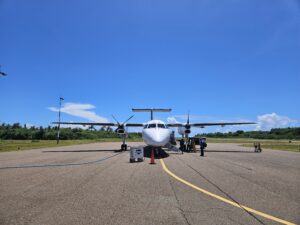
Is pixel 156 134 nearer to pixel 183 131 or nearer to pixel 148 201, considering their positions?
pixel 183 131

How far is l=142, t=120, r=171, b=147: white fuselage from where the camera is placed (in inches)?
719

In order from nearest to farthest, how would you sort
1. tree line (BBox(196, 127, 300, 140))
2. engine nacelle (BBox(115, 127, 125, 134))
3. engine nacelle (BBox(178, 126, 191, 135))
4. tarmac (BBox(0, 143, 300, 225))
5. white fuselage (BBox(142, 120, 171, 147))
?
tarmac (BBox(0, 143, 300, 225)) → white fuselage (BBox(142, 120, 171, 147)) → engine nacelle (BBox(115, 127, 125, 134)) → engine nacelle (BBox(178, 126, 191, 135)) → tree line (BBox(196, 127, 300, 140))

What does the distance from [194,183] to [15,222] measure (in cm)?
581

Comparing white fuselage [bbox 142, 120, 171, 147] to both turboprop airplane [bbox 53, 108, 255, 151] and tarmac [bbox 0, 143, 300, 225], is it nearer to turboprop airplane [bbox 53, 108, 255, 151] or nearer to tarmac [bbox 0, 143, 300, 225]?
turboprop airplane [bbox 53, 108, 255, 151]

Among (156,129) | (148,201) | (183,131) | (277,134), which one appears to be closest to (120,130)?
(183,131)

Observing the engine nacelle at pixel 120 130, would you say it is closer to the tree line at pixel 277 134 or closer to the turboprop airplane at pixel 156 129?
the turboprop airplane at pixel 156 129

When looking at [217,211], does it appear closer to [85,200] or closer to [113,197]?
[113,197]

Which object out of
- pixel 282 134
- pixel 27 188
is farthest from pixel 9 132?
pixel 282 134

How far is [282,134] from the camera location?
4572 inches

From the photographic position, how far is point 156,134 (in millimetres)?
18656

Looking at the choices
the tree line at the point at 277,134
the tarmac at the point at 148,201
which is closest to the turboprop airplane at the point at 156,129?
the tarmac at the point at 148,201

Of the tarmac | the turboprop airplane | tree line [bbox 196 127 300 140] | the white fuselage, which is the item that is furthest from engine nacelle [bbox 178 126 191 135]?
tree line [bbox 196 127 300 140]

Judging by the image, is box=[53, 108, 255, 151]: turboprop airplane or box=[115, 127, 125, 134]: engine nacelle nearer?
box=[53, 108, 255, 151]: turboprop airplane

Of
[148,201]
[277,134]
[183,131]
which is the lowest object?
[148,201]
